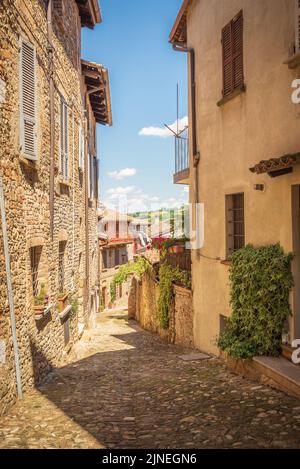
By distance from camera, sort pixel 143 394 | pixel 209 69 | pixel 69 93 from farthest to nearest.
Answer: pixel 69 93 → pixel 209 69 → pixel 143 394

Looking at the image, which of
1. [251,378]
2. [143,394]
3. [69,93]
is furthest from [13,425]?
[69,93]

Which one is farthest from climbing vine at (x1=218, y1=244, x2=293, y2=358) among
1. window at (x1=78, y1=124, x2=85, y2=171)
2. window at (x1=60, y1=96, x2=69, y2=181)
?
window at (x1=78, y1=124, x2=85, y2=171)

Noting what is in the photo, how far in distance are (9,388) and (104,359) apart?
4128 mm

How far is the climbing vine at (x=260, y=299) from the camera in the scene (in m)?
5.99

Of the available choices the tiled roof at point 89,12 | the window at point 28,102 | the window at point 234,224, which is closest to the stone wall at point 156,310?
the window at point 234,224

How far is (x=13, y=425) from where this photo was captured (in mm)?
5090

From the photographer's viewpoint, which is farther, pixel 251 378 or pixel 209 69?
pixel 209 69

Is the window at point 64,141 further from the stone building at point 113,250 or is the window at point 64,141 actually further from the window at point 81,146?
the stone building at point 113,250

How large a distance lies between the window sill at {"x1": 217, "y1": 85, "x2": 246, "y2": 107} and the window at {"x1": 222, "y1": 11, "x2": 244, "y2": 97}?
78mm

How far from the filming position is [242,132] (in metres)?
7.23

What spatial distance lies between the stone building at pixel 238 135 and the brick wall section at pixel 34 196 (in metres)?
3.06

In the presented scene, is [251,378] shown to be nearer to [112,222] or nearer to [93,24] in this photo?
[93,24]

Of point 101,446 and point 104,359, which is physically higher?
point 101,446

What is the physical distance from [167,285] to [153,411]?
21.5 feet
